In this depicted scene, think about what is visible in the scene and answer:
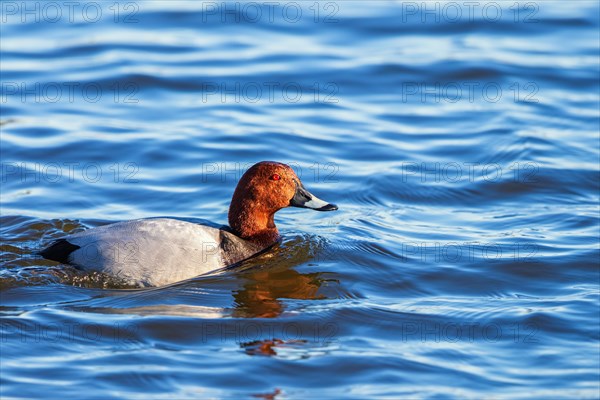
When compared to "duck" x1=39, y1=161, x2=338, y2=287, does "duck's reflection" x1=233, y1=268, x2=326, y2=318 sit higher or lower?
lower

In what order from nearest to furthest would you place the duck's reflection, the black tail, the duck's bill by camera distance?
1. the duck's reflection
2. the black tail
3. the duck's bill

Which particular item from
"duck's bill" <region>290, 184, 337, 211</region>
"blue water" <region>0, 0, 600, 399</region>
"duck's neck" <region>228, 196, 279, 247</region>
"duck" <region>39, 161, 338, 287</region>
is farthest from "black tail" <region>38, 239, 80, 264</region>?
"duck's bill" <region>290, 184, 337, 211</region>

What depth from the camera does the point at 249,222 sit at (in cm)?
1045

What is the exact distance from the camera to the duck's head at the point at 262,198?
10368 mm

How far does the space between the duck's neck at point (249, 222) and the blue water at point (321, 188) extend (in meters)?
0.27

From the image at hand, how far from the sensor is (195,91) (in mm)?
16484

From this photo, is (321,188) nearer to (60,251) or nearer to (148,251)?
(148,251)

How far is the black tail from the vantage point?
9.78 m

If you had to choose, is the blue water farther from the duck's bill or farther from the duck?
the duck's bill

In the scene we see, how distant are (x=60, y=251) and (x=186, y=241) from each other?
4.25 feet

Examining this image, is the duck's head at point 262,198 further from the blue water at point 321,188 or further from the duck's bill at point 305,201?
the blue water at point 321,188

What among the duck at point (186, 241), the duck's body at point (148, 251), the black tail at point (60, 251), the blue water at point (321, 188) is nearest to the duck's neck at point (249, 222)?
the duck at point (186, 241)

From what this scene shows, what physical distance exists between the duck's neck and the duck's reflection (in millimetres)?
475

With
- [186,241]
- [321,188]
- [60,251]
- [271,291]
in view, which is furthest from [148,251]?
[321,188]
